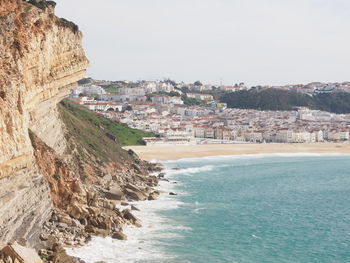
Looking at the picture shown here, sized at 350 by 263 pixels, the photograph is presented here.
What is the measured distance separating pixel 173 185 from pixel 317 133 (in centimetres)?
6930

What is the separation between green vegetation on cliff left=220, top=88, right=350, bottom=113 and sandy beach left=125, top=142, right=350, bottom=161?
66.4 m

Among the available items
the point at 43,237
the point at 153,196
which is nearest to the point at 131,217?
the point at 43,237

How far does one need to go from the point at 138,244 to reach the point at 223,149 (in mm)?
62313

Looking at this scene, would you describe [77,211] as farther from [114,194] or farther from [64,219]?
[114,194]

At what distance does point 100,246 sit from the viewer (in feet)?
78.7

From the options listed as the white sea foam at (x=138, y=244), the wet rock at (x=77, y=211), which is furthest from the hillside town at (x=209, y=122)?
the wet rock at (x=77, y=211)

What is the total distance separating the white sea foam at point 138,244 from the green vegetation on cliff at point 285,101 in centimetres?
13842

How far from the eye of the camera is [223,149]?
8669 centimetres

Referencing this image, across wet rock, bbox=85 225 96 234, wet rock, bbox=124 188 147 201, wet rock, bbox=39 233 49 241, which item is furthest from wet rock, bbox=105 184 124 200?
wet rock, bbox=39 233 49 241

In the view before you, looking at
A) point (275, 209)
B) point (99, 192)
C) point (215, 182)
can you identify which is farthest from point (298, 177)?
point (99, 192)

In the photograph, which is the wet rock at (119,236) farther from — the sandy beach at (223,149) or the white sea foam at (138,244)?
the sandy beach at (223,149)

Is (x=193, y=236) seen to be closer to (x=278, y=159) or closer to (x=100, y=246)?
(x=100, y=246)

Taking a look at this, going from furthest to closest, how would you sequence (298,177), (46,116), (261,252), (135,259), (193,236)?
1. (298,177)
2. (46,116)
3. (193,236)
4. (261,252)
5. (135,259)

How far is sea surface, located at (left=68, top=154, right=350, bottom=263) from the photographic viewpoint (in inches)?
952
